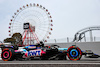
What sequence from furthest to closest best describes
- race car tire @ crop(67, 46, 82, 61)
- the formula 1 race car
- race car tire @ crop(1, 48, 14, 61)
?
race car tire @ crop(1, 48, 14, 61) < the formula 1 race car < race car tire @ crop(67, 46, 82, 61)

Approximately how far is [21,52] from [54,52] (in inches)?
78.7

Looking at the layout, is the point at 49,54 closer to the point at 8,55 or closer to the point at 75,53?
the point at 75,53

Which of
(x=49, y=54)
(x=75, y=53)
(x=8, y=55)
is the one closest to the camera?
(x=75, y=53)

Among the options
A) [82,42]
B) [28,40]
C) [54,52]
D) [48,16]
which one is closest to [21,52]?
[54,52]

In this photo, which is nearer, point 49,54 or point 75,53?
point 75,53

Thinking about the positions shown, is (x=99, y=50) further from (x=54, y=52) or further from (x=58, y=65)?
(x=58, y=65)

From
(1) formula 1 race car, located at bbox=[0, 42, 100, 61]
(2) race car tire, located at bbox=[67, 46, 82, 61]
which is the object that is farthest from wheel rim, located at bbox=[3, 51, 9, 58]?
(2) race car tire, located at bbox=[67, 46, 82, 61]

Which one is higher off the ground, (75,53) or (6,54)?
(75,53)

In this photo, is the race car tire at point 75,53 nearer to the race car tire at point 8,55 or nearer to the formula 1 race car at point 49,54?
the formula 1 race car at point 49,54

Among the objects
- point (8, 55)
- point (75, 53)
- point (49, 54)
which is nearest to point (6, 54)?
point (8, 55)

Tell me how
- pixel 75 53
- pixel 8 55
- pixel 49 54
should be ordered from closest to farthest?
pixel 75 53
pixel 49 54
pixel 8 55

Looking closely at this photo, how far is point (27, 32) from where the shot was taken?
25.0 metres

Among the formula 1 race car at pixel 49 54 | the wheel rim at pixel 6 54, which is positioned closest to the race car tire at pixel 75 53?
the formula 1 race car at pixel 49 54

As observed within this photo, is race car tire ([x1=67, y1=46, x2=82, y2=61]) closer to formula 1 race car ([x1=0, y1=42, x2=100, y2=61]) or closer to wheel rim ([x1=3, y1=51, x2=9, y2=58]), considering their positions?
formula 1 race car ([x1=0, y1=42, x2=100, y2=61])
